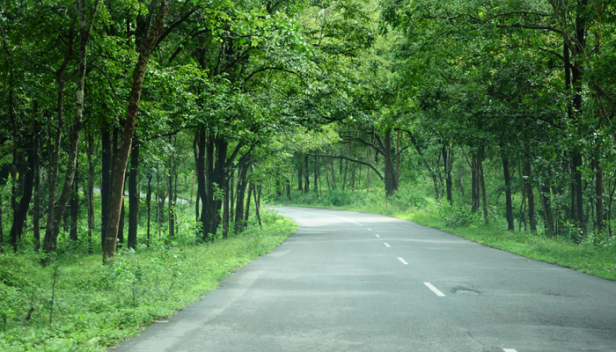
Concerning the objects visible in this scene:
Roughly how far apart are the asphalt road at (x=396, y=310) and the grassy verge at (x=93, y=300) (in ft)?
1.22

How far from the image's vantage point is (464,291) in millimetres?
10391

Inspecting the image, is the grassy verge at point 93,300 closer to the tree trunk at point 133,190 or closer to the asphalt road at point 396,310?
the asphalt road at point 396,310

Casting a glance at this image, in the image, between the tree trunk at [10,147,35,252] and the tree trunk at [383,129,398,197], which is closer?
the tree trunk at [10,147,35,252]

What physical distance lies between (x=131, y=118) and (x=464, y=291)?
786 centimetres

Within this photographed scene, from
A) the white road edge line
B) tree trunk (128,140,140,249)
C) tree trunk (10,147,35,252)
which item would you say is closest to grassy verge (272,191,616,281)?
the white road edge line

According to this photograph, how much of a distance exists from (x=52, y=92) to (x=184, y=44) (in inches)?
177

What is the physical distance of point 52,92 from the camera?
1502 cm

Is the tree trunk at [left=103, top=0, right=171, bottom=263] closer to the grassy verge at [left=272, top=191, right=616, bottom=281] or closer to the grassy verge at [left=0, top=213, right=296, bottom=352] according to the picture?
the grassy verge at [left=0, top=213, right=296, bottom=352]

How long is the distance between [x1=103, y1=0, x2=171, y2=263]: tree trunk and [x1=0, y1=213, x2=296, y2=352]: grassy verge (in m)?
1.15

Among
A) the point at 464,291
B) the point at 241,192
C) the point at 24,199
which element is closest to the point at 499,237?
the point at 464,291

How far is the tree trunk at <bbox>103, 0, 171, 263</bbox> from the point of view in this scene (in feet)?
36.8

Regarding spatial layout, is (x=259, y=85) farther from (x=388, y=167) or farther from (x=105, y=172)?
(x=388, y=167)

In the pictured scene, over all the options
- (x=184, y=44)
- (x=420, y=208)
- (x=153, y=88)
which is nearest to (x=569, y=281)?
(x=153, y=88)

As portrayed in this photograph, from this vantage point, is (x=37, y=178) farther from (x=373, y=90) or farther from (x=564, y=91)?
(x=564, y=91)
